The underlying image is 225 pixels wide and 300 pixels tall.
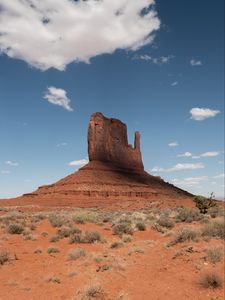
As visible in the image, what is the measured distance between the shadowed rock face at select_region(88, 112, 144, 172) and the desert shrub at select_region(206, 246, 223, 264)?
240ft

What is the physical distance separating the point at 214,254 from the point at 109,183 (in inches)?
2351

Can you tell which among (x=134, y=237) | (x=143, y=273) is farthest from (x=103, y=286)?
(x=134, y=237)

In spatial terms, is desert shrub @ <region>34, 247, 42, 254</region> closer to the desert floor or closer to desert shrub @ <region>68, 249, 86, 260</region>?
the desert floor

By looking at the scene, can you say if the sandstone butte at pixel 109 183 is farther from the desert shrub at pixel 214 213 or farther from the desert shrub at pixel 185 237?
the desert shrub at pixel 185 237

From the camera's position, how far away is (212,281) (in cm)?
845

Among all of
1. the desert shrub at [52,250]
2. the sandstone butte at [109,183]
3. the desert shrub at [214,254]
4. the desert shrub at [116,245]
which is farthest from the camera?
the sandstone butte at [109,183]

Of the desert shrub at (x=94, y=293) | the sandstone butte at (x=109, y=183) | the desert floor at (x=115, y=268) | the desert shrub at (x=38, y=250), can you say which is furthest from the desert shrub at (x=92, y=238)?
the sandstone butte at (x=109, y=183)

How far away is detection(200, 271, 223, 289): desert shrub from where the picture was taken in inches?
332

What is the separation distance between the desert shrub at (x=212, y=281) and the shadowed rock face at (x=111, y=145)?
2971 inches

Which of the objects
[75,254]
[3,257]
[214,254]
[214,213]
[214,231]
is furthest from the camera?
[214,213]

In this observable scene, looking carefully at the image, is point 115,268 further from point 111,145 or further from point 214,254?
point 111,145

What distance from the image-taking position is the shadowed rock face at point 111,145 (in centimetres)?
8497

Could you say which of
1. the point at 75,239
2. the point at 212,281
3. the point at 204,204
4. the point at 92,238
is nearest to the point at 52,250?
the point at 75,239

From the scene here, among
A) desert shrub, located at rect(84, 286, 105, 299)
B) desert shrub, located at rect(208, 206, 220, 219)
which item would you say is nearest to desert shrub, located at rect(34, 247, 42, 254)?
desert shrub, located at rect(84, 286, 105, 299)
